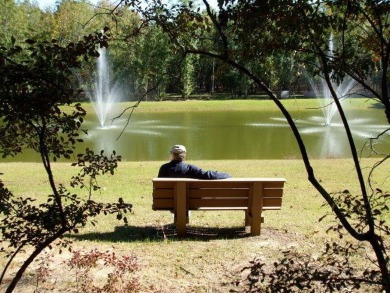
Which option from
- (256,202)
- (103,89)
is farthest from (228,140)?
(103,89)

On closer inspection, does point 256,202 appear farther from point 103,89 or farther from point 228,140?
point 103,89

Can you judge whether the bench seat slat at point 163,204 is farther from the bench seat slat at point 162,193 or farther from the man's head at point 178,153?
the man's head at point 178,153

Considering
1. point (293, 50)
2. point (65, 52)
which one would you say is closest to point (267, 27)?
point (293, 50)

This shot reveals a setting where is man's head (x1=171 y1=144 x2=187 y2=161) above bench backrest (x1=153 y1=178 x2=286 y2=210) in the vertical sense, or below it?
above

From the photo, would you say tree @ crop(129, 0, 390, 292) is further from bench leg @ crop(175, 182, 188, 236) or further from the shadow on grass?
the shadow on grass

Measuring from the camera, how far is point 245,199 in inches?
193

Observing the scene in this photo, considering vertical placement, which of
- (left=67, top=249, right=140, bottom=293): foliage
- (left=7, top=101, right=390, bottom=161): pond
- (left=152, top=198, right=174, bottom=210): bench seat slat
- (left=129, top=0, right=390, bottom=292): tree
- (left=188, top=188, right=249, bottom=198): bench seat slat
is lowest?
(left=7, top=101, right=390, bottom=161): pond

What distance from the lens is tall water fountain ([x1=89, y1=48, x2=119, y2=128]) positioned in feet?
113

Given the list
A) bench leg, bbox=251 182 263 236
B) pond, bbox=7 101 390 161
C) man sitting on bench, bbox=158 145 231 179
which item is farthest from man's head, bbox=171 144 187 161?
pond, bbox=7 101 390 161

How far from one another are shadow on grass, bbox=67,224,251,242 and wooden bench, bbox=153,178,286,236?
17 cm

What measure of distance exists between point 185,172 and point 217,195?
1.46ft

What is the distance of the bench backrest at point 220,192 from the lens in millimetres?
4781

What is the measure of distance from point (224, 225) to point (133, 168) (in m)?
5.02

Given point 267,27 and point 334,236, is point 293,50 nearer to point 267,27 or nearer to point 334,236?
point 267,27
